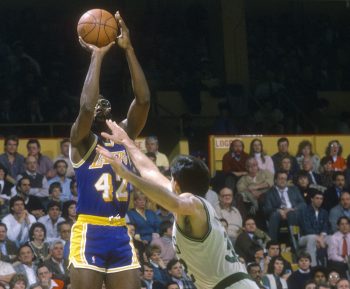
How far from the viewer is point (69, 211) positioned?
1381 cm

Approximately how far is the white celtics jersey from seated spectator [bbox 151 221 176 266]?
7285mm

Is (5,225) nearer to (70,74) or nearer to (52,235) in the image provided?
(52,235)

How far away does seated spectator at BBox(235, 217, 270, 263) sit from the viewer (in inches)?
574

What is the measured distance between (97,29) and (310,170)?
9.02 m

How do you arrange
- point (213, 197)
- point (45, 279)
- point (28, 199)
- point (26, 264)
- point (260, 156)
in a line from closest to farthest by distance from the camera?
1. point (45, 279)
2. point (26, 264)
3. point (28, 199)
4. point (213, 197)
5. point (260, 156)

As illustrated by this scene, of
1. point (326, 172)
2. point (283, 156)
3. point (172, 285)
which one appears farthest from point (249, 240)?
point (326, 172)

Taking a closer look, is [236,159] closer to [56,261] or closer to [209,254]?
[56,261]

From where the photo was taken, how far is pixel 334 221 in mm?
15852

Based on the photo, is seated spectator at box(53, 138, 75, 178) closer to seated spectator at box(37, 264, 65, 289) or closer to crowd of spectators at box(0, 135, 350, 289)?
crowd of spectators at box(0, 135, 350, 289)

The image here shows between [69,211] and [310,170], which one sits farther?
[310,170]

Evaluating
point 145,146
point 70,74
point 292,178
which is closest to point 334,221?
point 292,178

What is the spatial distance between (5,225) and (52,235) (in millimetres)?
828

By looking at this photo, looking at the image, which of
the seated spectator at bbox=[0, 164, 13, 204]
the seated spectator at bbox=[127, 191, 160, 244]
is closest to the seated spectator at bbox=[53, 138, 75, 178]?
the seated spectator at bbox=[0, 164, 13, 204]

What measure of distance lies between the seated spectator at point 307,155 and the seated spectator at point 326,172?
0.34 ft
